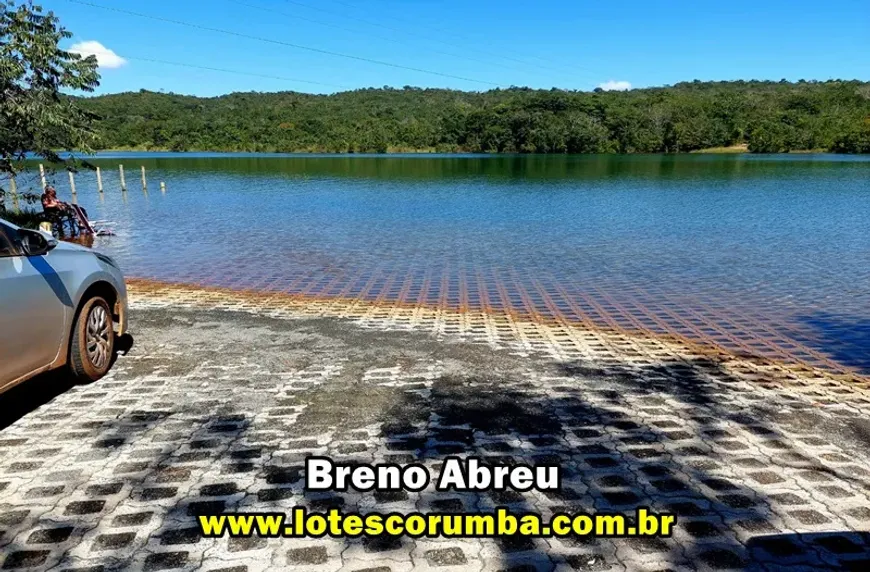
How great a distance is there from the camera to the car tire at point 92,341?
524 centimetres

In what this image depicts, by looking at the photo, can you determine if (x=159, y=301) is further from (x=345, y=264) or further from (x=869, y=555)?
(x=869, y=555)

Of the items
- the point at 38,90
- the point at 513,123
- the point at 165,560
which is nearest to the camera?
the point at 165,560

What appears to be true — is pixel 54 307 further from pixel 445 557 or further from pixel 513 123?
pixel 513 123

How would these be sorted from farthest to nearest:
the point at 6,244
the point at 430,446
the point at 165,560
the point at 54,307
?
the point at 54,307
the point at 6,244
the point at 430,446
the point at 165,560

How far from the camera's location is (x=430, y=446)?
4262 mm

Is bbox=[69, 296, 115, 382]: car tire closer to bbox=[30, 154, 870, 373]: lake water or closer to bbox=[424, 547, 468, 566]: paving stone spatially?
bbox=[424, 547, 468, 566]: paving stone

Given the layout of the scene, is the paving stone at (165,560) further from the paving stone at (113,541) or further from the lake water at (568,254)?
the lake water at (568,254)

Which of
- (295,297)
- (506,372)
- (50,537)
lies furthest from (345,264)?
(50,537)

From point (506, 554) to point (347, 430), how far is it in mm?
1789

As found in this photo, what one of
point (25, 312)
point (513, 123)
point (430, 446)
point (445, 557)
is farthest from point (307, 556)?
point (513, 123)

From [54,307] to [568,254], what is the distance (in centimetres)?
1381

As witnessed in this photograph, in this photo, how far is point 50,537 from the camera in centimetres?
317

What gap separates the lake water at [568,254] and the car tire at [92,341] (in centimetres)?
589

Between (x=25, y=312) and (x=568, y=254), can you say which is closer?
(x=25, y=312)
